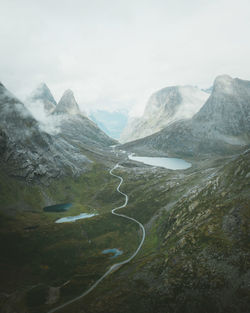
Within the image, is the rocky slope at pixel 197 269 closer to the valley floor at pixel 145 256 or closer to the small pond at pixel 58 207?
the valley floor at pixel 145 256

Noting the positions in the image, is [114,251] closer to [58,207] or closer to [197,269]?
[197,269]

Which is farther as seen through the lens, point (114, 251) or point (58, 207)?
point (58, 207)

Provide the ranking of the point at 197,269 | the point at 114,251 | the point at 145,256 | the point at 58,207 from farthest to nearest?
the point at 58,207 < the point at 114,251 < the point at 145,256 < the point at 197,269

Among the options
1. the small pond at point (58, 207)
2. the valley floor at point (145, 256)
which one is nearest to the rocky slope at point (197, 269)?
the valley floor at point (145, 256)

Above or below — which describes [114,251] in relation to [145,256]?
below

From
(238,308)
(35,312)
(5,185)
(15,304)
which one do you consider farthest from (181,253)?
(5,185)

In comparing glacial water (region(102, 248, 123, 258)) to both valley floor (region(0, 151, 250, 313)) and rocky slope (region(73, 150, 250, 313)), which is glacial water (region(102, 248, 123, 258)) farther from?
rocky slope (region(73, 150, 250, 313))

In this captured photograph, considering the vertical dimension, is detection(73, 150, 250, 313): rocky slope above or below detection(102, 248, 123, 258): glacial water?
above

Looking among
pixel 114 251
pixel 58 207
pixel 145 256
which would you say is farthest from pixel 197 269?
pixel 58 207

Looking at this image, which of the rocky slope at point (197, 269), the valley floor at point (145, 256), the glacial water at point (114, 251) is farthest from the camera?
the glacial water at point (114, 251)

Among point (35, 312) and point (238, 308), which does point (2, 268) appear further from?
point (238, 308)

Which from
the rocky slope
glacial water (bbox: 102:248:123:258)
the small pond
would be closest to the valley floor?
the rocky slope
